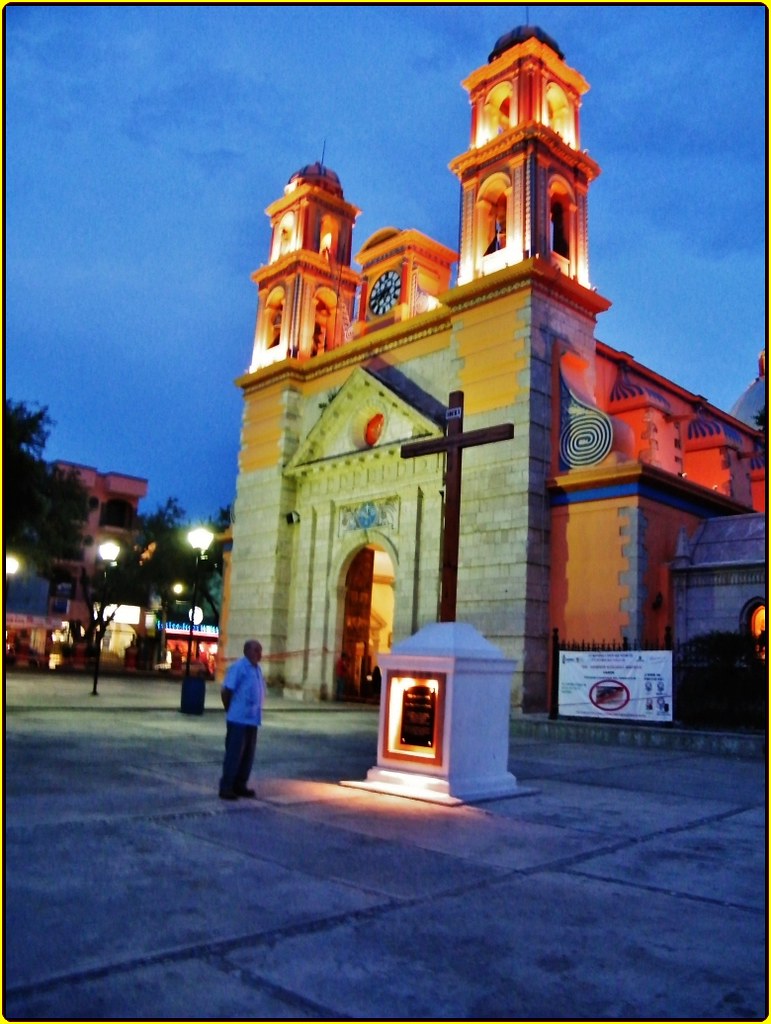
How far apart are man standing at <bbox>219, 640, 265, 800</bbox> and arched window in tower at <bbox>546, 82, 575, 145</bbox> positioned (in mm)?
19146

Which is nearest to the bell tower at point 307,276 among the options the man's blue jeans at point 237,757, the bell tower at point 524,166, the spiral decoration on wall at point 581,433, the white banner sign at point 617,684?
the bell tower at point 524,166

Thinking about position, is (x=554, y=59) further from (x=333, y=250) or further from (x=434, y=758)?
(x=434, y=758)

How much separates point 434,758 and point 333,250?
943 inches

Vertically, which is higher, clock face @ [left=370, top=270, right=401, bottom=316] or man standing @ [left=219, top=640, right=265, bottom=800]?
clock face @ [left=370, top=270, right=401, bottom=316]

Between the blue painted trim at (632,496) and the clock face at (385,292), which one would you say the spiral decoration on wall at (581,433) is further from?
the clock face at (385,292)

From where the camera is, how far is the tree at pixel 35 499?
874 inches

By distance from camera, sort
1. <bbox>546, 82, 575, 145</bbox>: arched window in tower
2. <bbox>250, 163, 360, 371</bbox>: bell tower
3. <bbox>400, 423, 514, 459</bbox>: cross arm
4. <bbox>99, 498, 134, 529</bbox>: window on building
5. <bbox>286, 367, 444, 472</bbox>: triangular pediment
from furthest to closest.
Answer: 1. <bbox>99, 498, 134, 529</bbox>: window on building
2. <bbox>250, 163, 360, 371</bbox>: bell tower
3. <bbox>546, 82, 575, 145</bbox>: arched window in tower
4. <bbox>286, 367, 444, 472</bbox>: triangular pediment
5. <bbox>400, 423, 514, 459</bbox>: cross arm

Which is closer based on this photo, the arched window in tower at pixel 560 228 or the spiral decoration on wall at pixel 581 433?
the spiral decoration on wall at pixel 581 433

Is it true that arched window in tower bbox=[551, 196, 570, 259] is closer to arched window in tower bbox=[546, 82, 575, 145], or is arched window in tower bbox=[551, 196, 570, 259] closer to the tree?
arched window in tower bbox=[546, 82, 575, 145]

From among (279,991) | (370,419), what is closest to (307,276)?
(370,419)

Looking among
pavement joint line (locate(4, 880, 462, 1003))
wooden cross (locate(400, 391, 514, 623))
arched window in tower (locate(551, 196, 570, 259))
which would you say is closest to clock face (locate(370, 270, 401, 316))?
arched window in tower (locate(551, 196, 570, 259))

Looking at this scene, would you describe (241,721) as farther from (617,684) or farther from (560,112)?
(560,112)

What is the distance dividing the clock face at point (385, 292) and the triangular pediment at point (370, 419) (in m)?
2.61

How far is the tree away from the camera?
72.8ft
